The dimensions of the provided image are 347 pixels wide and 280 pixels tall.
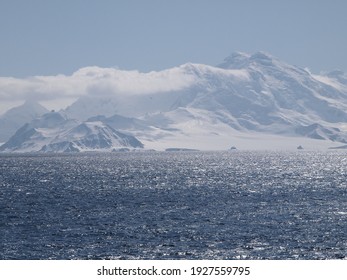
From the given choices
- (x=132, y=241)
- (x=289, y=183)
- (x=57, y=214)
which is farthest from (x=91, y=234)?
(x=289, y=183)

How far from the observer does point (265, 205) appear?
138 meters

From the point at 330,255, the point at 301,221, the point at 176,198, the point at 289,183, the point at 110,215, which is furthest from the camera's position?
the point at 289,183

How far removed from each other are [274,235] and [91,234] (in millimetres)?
26489

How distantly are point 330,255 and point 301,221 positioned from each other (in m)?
29.1

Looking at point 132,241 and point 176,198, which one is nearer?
point 132,241

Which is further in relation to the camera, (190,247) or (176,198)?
(176,198)

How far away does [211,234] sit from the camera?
9931 centimetres

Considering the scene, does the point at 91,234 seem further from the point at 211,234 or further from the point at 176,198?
the point at 176,198
